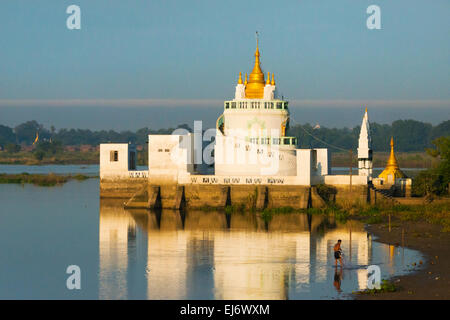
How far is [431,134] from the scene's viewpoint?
168m

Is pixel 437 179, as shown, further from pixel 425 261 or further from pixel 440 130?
pixel 440 130

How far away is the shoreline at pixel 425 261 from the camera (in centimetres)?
2702

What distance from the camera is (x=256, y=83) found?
2340 inches

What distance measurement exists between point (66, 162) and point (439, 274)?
13196 cm

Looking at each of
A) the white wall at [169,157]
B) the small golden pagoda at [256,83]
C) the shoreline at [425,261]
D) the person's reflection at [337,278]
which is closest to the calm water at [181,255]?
the person's reflection at [337,278]

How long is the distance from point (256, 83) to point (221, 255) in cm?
2473

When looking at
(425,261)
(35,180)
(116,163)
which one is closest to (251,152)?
(116,163)

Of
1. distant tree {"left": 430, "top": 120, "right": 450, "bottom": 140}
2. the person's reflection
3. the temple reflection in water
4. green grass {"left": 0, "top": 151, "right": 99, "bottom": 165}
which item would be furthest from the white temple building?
distant tree {"left": 430, "top": 120, "right": 450, "bottom": 140}
